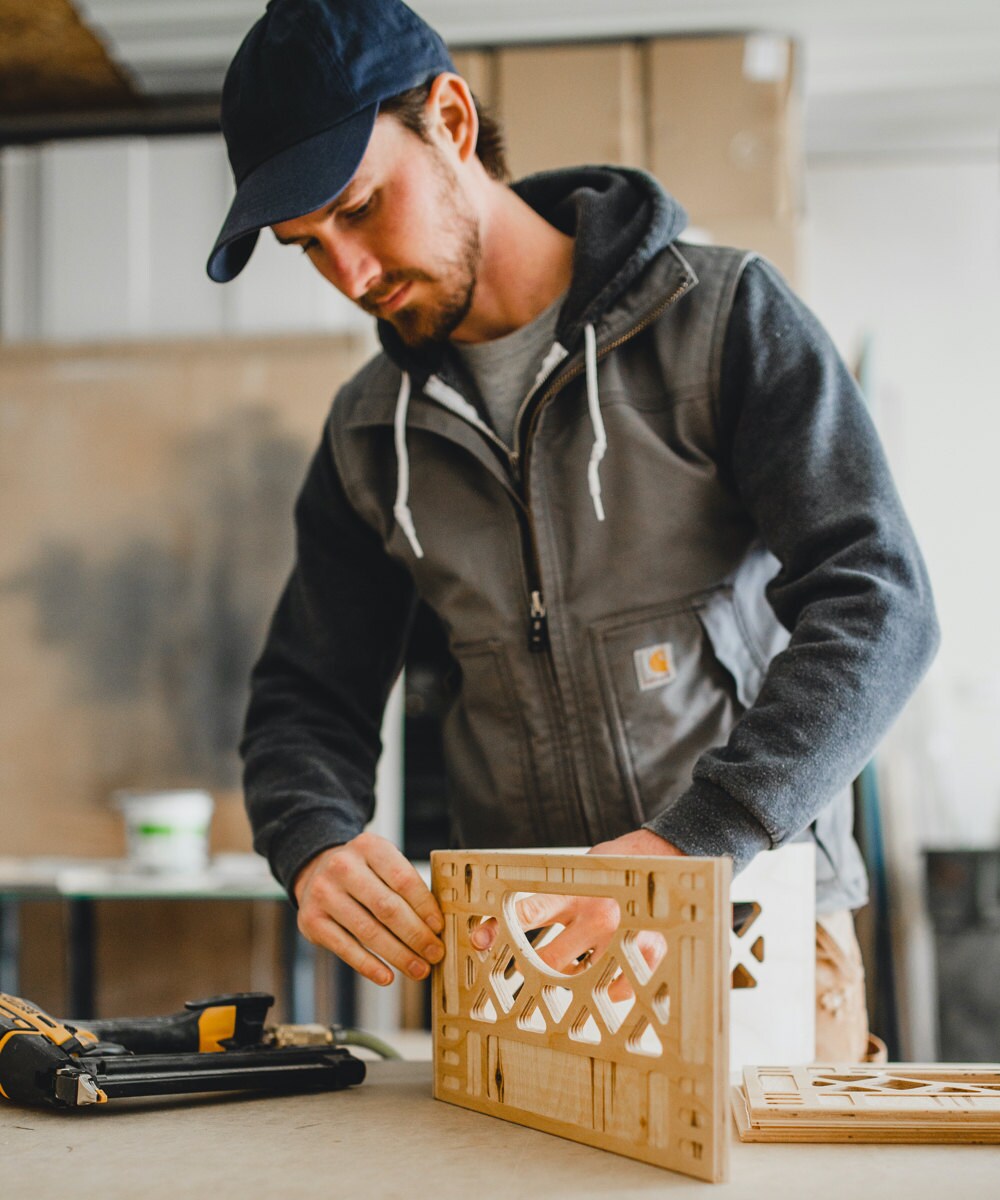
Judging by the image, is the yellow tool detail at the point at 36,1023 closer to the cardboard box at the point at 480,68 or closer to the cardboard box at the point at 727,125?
the cardboard box at the point at 727,125

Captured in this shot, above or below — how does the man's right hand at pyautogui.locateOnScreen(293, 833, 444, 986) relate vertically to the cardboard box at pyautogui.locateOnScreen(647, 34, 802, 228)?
below

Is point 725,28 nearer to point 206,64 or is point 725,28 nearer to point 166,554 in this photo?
point 206,64

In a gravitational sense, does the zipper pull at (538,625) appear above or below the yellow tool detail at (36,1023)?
above

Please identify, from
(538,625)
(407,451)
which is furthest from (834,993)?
(407,451)

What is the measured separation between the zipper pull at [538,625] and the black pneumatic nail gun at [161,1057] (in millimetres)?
382

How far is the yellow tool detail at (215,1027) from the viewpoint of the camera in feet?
3.23

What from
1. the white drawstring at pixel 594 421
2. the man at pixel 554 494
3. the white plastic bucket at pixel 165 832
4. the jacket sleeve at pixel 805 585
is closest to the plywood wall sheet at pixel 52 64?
the white plastic bucket at pixel 165 832

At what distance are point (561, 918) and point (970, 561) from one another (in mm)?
2597

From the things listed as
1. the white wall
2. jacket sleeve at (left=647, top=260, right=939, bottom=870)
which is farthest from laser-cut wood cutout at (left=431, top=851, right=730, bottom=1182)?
the white wall

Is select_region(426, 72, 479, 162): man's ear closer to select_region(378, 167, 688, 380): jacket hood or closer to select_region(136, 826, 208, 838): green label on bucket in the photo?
select_region(378, 167, 688, 380): jacket hood

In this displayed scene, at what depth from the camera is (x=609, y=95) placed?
110 inches

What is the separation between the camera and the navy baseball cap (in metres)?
1.04

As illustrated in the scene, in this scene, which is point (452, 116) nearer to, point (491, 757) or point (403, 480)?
point (403, 480)

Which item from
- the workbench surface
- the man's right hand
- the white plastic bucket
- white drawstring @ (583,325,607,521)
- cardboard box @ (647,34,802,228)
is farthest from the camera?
cardboard box @ (647,34,802,228)
